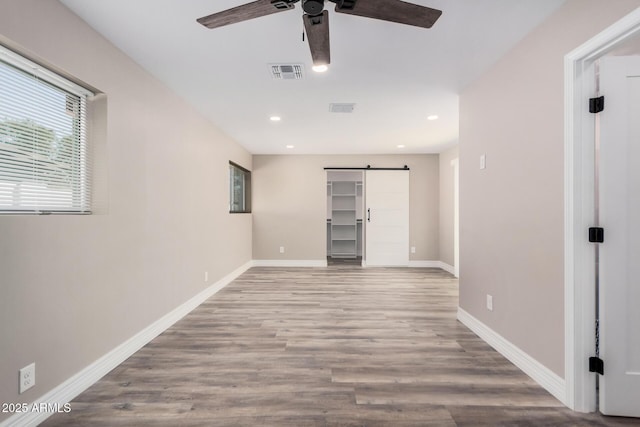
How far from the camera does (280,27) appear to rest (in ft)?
6.70

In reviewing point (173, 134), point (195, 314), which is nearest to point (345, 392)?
point (195, 314)

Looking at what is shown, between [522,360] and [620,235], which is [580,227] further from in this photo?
[522,360]

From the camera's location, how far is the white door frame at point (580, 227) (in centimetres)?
171

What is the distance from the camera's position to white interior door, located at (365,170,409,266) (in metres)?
6.40

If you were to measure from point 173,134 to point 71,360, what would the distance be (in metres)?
2.14

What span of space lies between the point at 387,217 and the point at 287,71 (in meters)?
4.36

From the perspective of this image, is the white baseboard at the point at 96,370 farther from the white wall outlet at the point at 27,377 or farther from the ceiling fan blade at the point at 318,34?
the ceiling fan blade at the point at 318,34

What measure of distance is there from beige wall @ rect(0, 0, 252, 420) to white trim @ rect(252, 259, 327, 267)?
8.70ft

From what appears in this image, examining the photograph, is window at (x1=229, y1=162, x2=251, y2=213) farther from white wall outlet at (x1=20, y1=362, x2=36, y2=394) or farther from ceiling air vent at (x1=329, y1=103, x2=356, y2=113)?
white wall outlet at (x1=20, y1=362, x2=36, y2=394)

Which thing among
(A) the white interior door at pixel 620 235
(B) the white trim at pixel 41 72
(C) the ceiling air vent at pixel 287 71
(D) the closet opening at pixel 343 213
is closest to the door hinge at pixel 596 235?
(A) the white interior door at pixel 620 235

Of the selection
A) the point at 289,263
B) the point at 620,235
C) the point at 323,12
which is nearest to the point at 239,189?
the point at 289,263

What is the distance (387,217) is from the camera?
6422 millimetres

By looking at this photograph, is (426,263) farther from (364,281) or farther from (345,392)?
(345,392)

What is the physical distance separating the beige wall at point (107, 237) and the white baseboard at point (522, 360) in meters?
2.96
